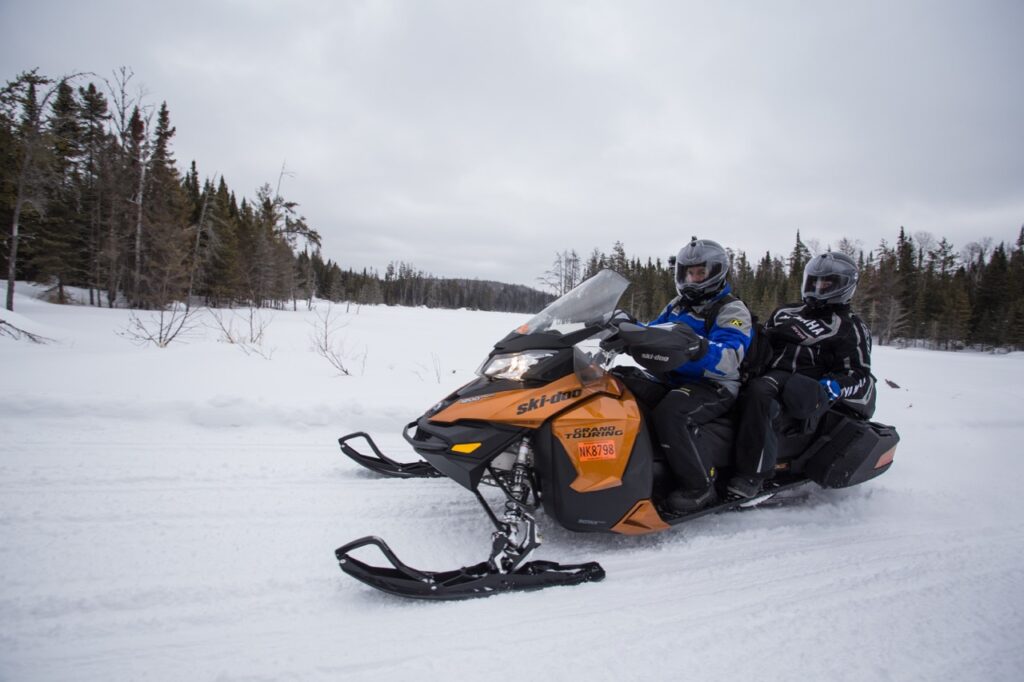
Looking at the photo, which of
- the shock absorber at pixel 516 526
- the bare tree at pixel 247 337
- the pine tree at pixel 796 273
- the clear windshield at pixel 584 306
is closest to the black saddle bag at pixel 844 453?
the clear windshield at pixel 584 306

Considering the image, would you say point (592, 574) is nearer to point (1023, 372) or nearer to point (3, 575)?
point (3, 575)

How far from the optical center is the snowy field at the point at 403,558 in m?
1.71

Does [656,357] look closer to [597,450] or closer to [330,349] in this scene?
[597,450]

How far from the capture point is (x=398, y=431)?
4348 mm

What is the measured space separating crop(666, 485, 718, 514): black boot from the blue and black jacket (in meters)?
0.63

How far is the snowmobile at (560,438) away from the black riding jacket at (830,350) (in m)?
1.07

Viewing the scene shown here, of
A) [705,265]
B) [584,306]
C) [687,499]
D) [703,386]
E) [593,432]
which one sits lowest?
[687,499]

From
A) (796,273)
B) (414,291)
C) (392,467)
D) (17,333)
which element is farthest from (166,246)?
(414,291)

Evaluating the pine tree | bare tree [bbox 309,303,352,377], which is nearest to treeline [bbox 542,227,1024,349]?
the pine tree

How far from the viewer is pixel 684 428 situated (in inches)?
99.0

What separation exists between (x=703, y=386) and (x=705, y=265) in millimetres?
802

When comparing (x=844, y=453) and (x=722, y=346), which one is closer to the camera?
(x=722, y=346)

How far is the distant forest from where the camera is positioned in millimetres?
17219

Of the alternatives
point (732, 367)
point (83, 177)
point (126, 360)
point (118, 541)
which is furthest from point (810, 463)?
point (83, 177)
